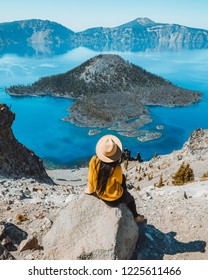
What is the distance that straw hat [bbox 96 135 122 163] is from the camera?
10195 millimetres

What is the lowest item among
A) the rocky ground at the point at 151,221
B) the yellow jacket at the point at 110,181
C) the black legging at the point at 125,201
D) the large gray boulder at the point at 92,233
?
the rocky ground at the point at 151,221

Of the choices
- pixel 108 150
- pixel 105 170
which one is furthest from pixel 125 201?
pixel 108 150

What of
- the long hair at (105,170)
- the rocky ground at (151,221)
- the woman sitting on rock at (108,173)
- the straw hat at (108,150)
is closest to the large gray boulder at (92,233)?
the woman sitting on rock at (108,173)

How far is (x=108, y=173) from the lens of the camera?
10.4 m

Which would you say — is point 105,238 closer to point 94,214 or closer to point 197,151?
point 94,214

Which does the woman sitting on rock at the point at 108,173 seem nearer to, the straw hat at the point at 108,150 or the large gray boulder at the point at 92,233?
the straw hat at the point at 108,150

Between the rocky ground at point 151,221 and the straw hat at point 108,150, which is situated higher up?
the straw hat at point 108,150

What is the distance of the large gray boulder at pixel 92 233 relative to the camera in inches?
390

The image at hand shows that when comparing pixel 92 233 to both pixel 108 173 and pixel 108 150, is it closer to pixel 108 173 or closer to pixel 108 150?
pixel 108 173

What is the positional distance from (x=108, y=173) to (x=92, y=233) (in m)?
2.03

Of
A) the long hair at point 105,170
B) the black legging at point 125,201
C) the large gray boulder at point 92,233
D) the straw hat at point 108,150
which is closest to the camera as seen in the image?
the large gray boulder at point 92,233

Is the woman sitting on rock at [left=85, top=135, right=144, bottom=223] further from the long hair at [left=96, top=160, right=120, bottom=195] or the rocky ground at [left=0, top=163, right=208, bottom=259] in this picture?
the rocky ground at [left=0, top=163, right=208, bottom=259]

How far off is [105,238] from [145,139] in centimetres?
13730
